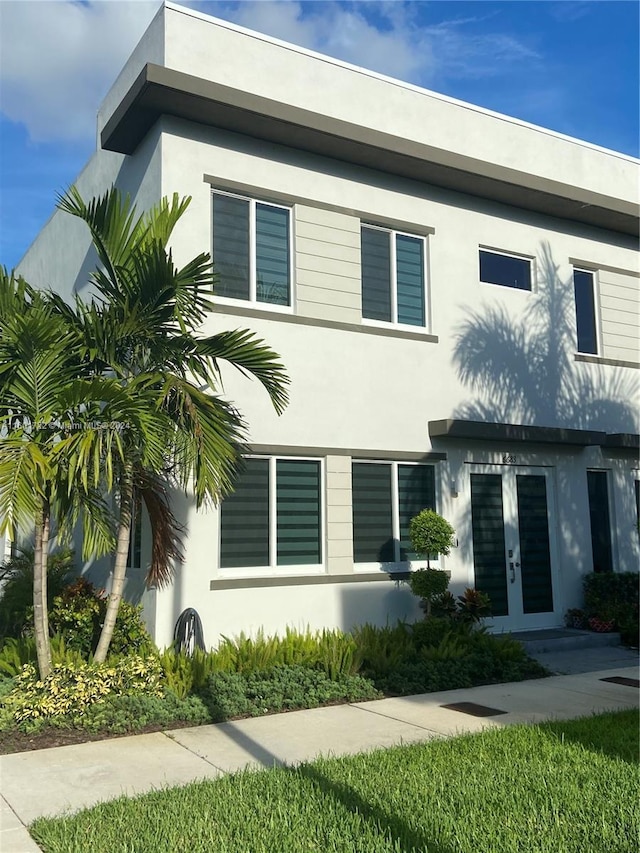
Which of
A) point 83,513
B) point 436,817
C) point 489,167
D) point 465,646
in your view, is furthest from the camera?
point 489,167

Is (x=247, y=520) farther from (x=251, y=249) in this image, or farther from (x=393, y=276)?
(x=393, y=276)

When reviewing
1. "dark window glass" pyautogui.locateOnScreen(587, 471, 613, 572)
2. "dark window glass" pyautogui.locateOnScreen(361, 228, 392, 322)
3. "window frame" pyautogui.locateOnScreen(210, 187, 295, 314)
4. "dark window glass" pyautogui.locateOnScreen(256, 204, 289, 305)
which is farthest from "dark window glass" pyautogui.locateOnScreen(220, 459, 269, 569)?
"dark window glass" pyautogui.locateOnScreen(587, 471, 613, 572)

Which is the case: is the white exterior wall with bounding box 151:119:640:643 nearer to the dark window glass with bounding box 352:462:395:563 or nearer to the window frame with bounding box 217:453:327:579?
the window frame with bounding box 217:453:327:579

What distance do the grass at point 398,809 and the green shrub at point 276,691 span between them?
2.11 m

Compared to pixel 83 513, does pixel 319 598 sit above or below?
below

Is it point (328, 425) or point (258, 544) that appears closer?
point (258, 544)

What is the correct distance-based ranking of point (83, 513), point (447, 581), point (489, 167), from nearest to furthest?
point (83, 513) < point (447, 581) < point (489, 167)

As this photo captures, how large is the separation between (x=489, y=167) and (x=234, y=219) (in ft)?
15.0

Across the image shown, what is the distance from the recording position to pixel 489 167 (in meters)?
13.3

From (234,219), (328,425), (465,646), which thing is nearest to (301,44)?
(234,219)

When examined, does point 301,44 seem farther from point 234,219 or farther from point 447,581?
point 447,581

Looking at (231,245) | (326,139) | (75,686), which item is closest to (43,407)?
(75,686)

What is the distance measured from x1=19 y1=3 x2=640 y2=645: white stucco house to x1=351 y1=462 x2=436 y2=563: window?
0.11 feet

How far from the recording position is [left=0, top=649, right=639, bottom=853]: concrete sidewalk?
597 centimetres
